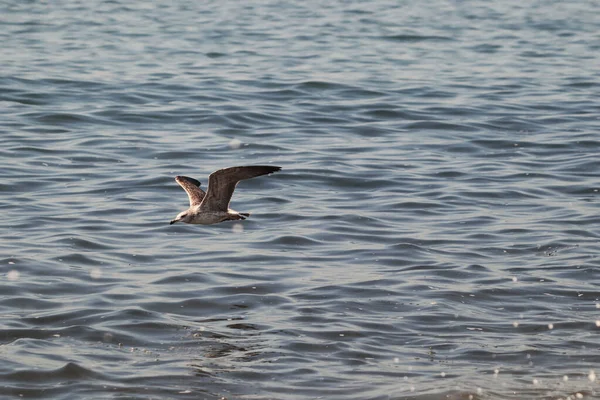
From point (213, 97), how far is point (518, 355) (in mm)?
13978

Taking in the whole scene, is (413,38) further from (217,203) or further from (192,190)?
(217,203)

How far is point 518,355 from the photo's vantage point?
11000 millimetres

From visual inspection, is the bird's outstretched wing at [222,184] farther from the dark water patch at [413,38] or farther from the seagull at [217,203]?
the dark water patch at [413,38]

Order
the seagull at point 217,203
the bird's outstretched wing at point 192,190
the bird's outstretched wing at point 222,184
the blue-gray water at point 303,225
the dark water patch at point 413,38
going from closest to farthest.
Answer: the blue-gray water at point 303,225
the bird's outstretched wing at point 222,184
the seagull at point 217,203
the bird's outstretched wing at point 192,190
the dark water patch at point 413,38

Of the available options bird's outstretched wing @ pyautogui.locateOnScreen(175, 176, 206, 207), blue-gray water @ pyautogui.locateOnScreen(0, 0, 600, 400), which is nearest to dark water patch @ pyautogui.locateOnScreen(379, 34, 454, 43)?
blue-gray water @ pyautogui.locateOnScreen(0, 0, 600, 400)

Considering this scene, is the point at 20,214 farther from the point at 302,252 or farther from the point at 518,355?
the point at 518,355

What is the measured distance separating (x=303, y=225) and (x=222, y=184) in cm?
327

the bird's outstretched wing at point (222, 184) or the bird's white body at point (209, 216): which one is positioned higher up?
the bird's outstretched wing at point (222, 184)

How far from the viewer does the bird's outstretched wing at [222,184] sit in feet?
38.3

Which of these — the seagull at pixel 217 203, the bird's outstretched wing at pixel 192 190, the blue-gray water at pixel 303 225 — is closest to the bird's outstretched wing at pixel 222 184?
the seagull at pixel 217 203

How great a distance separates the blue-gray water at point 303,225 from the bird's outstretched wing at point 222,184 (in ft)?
3.37

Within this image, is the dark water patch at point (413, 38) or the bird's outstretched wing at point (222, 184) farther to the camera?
the dark water patch at point (413, 38)

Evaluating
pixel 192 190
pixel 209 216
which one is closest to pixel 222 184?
pixel 209 216

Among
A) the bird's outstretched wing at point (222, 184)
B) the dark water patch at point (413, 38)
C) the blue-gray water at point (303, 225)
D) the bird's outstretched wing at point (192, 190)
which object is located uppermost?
the bird's outstretched wing at point (222, 184)
